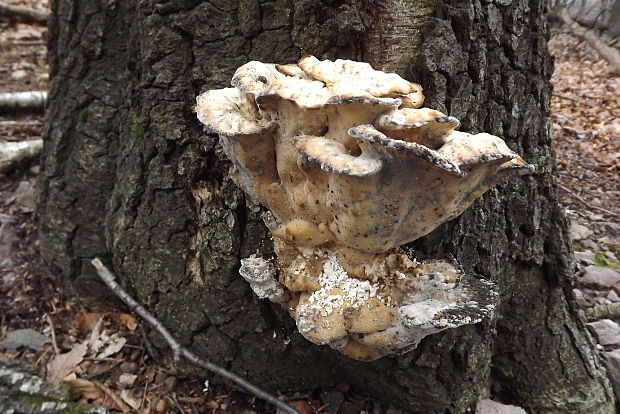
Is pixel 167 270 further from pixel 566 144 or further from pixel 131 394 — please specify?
pixel 566 144

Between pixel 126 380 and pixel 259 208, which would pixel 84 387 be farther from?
pixel 259 208

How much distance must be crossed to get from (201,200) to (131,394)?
4.17 feet

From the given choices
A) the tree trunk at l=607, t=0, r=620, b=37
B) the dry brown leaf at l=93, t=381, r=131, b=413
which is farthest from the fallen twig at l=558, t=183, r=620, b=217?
the tree trunk at l=607, t=0, r=620, b=37

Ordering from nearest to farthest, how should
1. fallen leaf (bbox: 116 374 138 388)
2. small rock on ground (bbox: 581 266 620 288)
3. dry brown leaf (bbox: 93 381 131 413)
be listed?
dry brown leaf (bbox: 93 381 131 413), fallen leaf (bbox: 116 374 138 388), small rock on ground (bbox: 581 266 620 288)

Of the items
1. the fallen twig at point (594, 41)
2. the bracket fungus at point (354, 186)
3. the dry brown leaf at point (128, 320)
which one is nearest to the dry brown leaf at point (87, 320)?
the dry brown leaf at point (128, 320)

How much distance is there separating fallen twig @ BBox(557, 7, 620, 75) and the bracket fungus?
1006 centimetres

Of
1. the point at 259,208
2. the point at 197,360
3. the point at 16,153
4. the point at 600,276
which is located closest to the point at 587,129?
the point at 600,276

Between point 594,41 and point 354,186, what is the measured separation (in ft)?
41.3

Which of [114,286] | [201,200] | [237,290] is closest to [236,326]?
[237,290]

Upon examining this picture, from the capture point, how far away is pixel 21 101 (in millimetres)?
5582

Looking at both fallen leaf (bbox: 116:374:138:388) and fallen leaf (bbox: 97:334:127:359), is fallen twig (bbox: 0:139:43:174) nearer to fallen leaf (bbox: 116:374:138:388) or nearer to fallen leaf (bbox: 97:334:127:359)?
fallen leaf (bbox: 97:334:127:359)

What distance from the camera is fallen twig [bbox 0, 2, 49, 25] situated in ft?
25.3

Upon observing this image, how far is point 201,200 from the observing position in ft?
7.34

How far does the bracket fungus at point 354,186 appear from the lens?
46.6 inches
